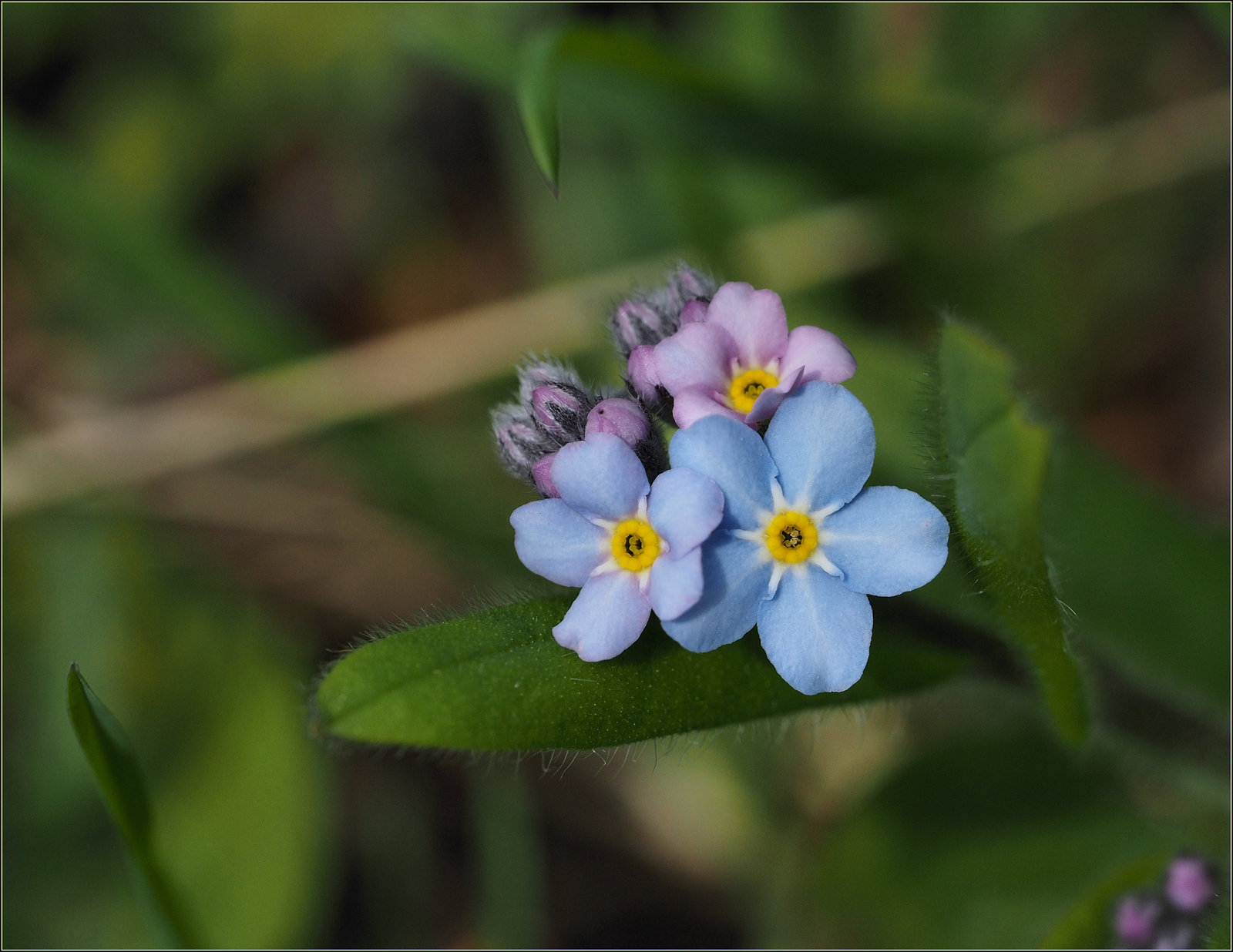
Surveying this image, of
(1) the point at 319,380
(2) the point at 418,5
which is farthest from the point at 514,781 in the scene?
(2) the point at 418,5

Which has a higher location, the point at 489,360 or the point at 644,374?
the point at 644,374

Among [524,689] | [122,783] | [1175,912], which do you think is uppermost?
[524,689]

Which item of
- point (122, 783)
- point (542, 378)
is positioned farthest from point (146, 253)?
point (542, 378)

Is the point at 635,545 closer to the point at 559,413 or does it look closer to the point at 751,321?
the point at 559,413

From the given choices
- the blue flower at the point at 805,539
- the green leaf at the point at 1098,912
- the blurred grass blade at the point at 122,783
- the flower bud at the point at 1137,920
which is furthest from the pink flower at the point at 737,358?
the flower bud at the point at 1137,920

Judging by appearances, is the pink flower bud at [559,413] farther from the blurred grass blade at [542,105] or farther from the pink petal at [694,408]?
the blurred grass blade at [542,105]


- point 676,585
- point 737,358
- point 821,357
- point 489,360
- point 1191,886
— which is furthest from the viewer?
point 489,360

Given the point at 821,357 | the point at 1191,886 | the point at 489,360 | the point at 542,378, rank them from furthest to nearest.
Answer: the point at 489,360 < the point at 1191,886 < the point at 542,378 < the point at 821,357

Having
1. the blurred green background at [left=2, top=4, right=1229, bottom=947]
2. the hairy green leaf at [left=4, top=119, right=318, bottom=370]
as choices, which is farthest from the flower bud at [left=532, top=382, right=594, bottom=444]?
the hairy green leaf at [left=4, top=119, right=318, bottom=370]
